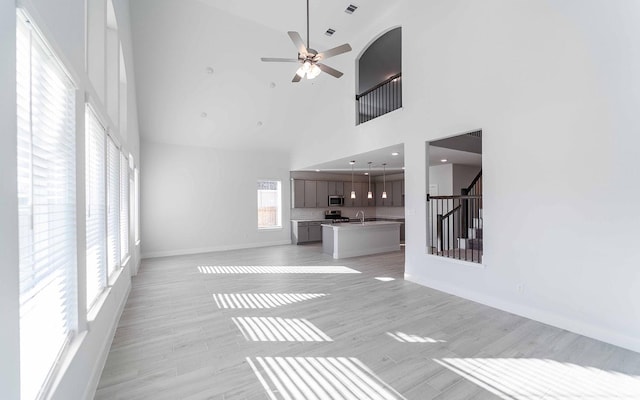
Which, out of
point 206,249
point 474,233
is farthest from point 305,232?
point 474,233

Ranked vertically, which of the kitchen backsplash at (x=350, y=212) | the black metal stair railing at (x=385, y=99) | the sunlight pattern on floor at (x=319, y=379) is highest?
the black metal stair railing at (x=385, y=99)

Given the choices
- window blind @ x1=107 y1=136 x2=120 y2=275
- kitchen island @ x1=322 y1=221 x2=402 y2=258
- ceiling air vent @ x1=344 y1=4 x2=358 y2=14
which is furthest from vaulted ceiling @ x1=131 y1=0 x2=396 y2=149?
kitchen island @ x1=322 y1=221 x2=402 y2=258

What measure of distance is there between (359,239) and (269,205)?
143 inches

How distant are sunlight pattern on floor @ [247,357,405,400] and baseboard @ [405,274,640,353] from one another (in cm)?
239

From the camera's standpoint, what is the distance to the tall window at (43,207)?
123 cm

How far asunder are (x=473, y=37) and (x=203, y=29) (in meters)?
4.63

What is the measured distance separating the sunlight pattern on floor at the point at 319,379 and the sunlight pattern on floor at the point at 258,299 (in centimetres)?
146

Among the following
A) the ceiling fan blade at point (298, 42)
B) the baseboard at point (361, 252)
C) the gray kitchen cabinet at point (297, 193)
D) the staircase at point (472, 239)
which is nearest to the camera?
the ceiling fan blade at point (298, 42)

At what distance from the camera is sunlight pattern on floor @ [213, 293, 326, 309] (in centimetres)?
407

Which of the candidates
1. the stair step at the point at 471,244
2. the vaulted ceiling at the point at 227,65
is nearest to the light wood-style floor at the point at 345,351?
the stair step at the point at 471,244

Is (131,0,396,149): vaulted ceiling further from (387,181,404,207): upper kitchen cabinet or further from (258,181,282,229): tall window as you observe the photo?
(387,181,404,207): upper kitchen cabinet

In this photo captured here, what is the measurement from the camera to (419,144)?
4922 millimetres

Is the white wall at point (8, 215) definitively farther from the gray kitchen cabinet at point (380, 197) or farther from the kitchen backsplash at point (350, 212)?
the gray kitchen cabinet at point (380, 197)

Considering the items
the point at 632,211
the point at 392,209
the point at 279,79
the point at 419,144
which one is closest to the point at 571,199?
the point at 632,211
